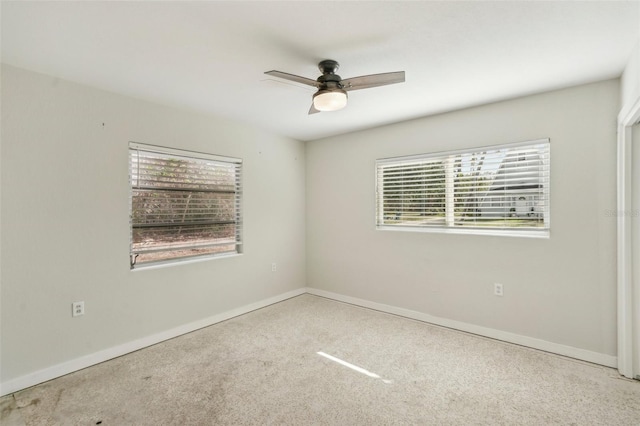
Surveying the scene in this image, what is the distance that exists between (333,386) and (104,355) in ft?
6.72

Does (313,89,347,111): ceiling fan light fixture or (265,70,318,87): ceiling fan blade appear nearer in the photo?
(265,70,318,87): ceiling fan blade

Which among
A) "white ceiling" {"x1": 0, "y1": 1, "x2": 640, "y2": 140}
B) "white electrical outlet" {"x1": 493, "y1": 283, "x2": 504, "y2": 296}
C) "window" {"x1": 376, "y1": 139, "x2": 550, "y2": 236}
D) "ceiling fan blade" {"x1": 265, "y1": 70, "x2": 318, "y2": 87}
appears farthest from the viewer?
"white electrical outlet" {"x1": 493, "y1": 283, "x2": 504, "y2": 296}

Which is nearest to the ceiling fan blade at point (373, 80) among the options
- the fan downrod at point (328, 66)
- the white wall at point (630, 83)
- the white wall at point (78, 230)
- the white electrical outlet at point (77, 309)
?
the fan downrod at point (328, 66)

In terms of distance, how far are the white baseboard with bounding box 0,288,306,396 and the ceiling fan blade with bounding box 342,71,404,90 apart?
9.55ft

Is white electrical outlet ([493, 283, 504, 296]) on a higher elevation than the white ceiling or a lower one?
lower

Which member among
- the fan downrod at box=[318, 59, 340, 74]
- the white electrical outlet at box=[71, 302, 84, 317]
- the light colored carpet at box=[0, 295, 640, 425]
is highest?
the fan downrod at box=[318, 59, 340, 74]

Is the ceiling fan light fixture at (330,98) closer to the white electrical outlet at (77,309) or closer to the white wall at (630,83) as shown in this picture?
the white wall at (630,83)

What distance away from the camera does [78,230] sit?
2533 mm


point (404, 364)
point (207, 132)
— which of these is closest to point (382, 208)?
point (404, 364)

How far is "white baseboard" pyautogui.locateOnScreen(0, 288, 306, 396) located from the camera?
222 cm

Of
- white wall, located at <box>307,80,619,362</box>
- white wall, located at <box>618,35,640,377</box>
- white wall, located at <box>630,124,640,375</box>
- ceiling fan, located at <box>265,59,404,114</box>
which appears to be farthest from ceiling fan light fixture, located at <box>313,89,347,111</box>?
white wall, located at <box>630,124,640,375</box>

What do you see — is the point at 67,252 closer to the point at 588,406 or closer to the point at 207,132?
the point at 207,132

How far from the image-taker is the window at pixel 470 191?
9.36ft

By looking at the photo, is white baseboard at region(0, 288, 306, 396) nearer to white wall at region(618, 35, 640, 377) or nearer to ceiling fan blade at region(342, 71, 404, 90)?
ceiling fan blade at region(342, 71, 404, 90)
